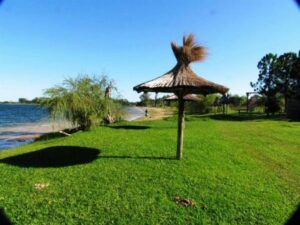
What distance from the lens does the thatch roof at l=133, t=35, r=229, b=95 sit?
851 centimetres

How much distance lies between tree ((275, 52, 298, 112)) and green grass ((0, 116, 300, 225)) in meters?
36.6

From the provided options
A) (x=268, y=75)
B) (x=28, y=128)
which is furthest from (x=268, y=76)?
(x=28, y=128)

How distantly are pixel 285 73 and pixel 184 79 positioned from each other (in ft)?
137

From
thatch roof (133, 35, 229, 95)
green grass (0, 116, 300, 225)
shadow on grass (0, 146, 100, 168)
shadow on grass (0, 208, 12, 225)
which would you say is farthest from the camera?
thatch roof (133, 35, 229, 95)

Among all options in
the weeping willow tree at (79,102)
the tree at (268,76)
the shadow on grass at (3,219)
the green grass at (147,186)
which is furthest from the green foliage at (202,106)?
the shadow on grass at (3,219)

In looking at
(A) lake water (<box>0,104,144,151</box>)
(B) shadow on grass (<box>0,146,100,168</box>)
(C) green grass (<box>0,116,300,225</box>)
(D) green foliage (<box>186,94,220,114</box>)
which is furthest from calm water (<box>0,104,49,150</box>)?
(D) green foliage (<box>186,94,220,114</box>)

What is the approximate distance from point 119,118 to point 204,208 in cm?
1978

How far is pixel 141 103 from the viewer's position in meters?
130

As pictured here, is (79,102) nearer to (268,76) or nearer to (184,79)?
(184,79)

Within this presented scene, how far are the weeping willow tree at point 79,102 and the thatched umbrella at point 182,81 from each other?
9215mm

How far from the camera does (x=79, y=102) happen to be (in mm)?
17891

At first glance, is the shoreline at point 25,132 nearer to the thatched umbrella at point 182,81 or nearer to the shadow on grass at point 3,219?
the thatched umbrella at point 182,81

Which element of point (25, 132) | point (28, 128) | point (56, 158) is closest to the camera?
point (56, 158)

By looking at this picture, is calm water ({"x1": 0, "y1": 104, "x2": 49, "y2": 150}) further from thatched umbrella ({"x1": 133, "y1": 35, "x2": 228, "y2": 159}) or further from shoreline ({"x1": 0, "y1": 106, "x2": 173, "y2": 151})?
thatched umbrella ({"x1": 133, "y1": 35, "x2": 228, "y2": 159})
